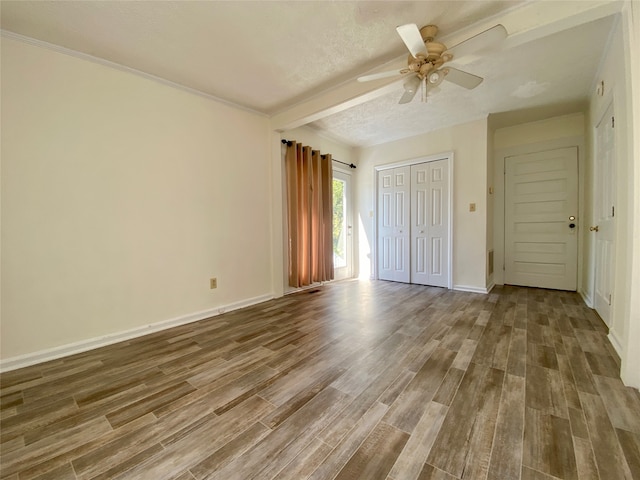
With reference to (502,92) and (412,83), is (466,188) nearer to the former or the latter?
(502,92)

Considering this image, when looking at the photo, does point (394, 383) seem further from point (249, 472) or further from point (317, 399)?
point (249, 472)

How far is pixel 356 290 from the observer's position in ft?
13.4

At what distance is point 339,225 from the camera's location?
4.91 metres

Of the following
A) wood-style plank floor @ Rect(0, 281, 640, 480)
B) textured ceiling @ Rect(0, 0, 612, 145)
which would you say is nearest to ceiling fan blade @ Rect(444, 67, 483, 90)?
textured ceiling @ Rect(0, 0, 612, 145)

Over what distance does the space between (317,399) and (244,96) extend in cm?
311

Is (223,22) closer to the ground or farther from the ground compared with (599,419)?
farther from the ground

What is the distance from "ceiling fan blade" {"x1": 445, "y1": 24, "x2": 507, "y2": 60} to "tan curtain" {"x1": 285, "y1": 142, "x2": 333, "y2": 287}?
2.37 m

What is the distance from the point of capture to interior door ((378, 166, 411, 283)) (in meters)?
4.50

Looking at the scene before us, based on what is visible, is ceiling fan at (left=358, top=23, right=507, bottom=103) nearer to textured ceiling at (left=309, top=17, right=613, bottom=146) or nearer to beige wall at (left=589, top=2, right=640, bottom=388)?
textured ceiling at (left=309, top=17, right=613, bottom=146)

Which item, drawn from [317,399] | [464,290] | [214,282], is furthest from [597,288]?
[214,282]

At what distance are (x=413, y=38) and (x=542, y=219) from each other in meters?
3.73

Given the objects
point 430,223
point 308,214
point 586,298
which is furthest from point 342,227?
point 586,298

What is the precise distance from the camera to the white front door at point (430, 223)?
4073 mm

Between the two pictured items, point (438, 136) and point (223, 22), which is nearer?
point (223, 22)
